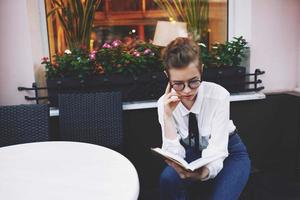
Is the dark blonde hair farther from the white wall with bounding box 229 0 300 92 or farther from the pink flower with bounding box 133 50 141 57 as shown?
the white wall with bounding box 229 0 300 92

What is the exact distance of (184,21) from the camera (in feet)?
9.46

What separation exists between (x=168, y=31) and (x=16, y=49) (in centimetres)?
123

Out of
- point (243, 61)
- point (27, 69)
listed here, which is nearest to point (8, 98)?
point (27, 69)

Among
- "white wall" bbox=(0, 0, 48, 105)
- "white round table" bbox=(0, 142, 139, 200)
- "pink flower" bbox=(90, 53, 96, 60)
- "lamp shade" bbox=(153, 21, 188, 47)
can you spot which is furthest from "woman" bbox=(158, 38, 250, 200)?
"white wall" bbox=(0, 0, 48, 105)

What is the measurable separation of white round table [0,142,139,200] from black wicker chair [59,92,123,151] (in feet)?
1.95

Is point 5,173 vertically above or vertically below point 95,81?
below

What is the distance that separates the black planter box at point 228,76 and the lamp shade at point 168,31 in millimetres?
413

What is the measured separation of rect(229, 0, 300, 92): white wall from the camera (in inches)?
106

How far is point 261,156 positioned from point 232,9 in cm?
131

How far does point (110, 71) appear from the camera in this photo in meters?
2.51

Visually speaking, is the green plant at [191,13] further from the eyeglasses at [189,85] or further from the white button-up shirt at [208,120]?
the eyeglasses at [189,85]

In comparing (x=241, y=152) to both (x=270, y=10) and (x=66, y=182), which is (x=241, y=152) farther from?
(x=270, y=10)

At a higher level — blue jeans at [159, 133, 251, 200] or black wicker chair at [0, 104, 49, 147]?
black wicker chair at [0, 104, 49, 147]

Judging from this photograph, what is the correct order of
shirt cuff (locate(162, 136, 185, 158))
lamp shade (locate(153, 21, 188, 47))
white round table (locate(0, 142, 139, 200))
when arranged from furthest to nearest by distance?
lamp shade (locate(153, 21, 188, 47)), shirt cuff (locate(162, 136, 185, 158)), white round table (locate(0, 142, 139, 200))
